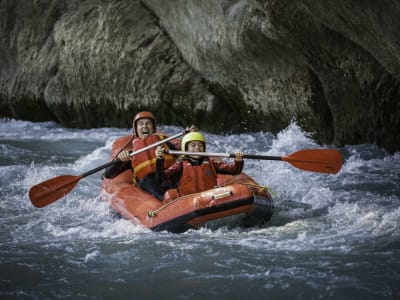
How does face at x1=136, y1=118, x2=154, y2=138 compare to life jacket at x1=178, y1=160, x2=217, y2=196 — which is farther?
face at x1=136, y1=118, x2=154, y2=138

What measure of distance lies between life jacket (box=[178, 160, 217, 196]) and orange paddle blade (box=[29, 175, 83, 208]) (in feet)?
4.13

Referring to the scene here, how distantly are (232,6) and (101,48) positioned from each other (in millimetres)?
4161

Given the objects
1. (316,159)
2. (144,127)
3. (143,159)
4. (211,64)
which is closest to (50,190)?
(143,159)

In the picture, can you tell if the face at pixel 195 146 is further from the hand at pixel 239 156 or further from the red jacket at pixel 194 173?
the hand at pixel 239 156

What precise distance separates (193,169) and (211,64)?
4.67 metres

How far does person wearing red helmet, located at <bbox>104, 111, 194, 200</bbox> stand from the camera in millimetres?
6625

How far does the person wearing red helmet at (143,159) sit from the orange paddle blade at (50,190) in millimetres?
393

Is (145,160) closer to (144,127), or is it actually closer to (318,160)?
(144,127)

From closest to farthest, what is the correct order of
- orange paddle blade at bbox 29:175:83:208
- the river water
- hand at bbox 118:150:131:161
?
the river water
orange paddle blade at bbox 29:175:83:208
hand at bbox 118:150:131:161

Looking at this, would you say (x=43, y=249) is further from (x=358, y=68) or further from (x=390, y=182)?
(x=358, y=68)

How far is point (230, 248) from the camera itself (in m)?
5.09

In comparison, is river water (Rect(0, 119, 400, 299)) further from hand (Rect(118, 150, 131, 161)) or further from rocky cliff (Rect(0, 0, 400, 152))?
rocky cliff (Rect(0, 0, 400, 152))

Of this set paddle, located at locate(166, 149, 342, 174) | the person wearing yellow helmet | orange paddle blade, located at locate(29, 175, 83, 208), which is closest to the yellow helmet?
the person wearing yellow helmet

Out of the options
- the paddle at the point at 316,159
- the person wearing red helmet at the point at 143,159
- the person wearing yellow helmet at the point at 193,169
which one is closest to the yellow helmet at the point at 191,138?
the person wearing yellow helmet at the point at 193,169
